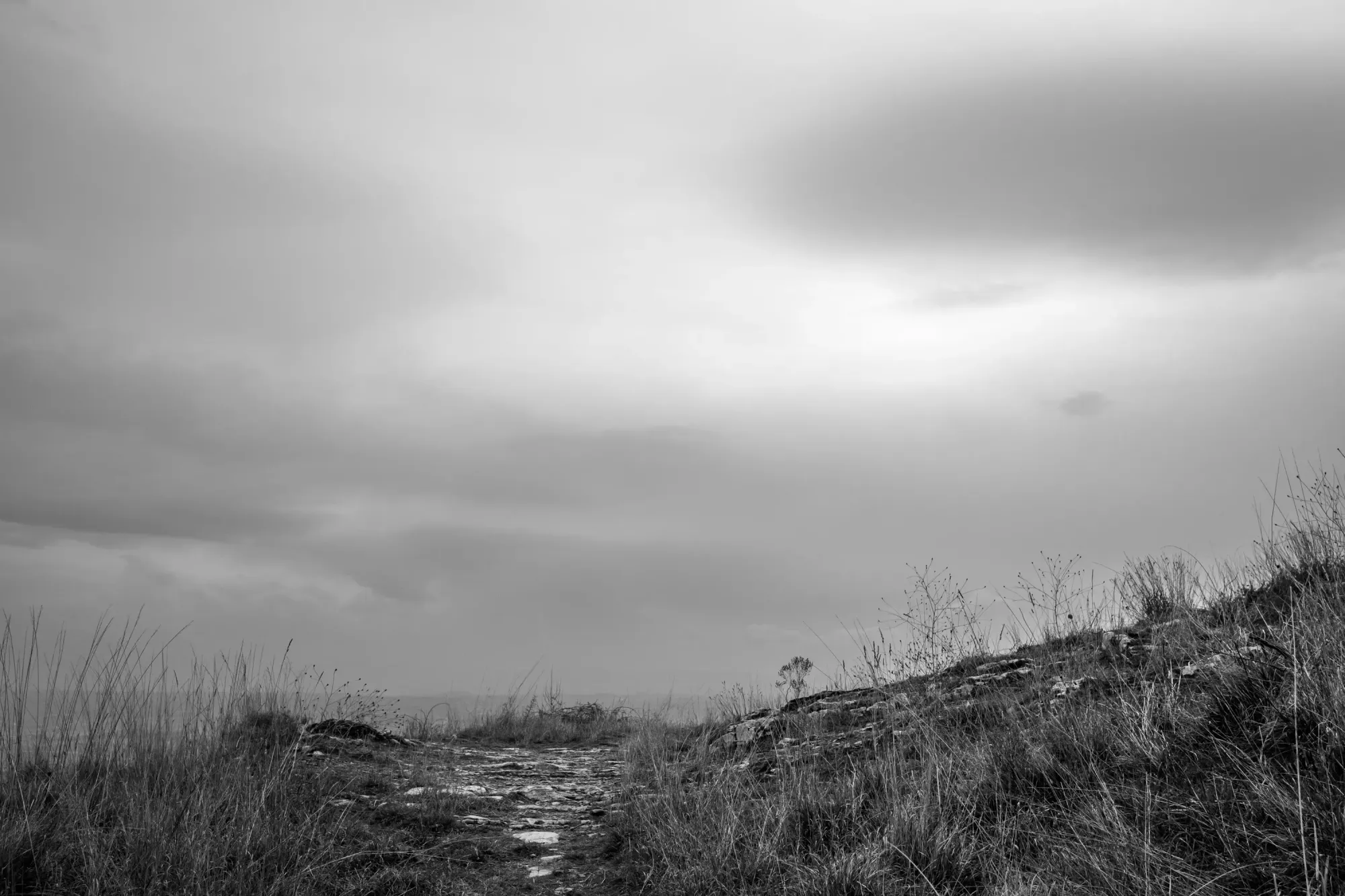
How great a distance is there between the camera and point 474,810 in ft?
20.7

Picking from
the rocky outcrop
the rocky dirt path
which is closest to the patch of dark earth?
the rocky dirt path

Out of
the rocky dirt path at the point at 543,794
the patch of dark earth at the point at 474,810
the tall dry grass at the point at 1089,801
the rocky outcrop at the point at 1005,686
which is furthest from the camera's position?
the rocky dirt path at the point at 543,794

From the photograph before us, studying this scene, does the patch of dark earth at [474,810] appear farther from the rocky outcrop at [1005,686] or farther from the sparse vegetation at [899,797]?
the rocky outcrop at [1005,686]

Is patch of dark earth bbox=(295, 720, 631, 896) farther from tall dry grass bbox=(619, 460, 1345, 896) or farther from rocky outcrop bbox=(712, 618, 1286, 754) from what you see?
rocky outcrop bbox=(712, 618, 1286, 754)

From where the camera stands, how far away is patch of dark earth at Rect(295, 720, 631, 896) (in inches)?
193

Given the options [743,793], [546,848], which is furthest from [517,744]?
[743,793]

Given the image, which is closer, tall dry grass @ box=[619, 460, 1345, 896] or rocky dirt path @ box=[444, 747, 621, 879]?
tall dry grass @ box=[619, 460, 1345, 896]

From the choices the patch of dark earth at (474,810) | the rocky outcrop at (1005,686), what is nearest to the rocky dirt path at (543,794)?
the patch of dark earth at (474,810)

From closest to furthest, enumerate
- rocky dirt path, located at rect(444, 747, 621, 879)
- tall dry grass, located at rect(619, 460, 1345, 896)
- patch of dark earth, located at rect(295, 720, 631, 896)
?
tall dry grass, located at rect(619, 460, 1345, 896), patch of dark earth, located at rect(295, 720, 631, 896), rocky dirt path, located at rect(444, 747, 621, 879)

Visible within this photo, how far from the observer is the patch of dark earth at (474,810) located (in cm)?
491

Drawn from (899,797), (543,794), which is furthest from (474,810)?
(899,797)

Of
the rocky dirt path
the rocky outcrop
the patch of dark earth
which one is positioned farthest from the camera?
the rocky dirt path

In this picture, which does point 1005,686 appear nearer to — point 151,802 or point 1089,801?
point 1089,801

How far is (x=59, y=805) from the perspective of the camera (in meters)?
4.64
